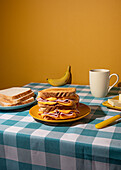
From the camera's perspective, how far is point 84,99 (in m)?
1.26

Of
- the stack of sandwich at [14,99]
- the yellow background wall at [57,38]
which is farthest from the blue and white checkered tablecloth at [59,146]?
the yellow background wall at [57,38]

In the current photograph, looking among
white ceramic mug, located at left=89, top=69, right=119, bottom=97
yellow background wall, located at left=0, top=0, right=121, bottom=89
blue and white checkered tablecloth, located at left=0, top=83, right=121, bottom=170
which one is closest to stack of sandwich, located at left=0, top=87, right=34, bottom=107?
blue and white checkered tablecloth, located at left=0, top=83, right=121, bottom=170

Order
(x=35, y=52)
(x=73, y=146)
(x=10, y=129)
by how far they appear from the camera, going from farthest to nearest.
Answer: (x=35, y=52) < (x=10, y=129) < (x=73, y=146)

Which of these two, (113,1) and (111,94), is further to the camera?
(113,1)

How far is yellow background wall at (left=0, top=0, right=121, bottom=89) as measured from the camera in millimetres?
1979

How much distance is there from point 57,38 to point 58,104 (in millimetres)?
1410

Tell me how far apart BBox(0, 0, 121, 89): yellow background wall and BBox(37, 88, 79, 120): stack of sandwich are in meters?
1.25

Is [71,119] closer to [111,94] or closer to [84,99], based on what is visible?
[84,99]

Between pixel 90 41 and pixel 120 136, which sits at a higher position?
pixel 90 41

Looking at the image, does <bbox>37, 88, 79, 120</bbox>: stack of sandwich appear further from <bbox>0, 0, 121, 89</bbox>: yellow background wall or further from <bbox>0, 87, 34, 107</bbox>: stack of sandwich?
<bbox>0, 0, 121, 89</bbox>: yellow background wall

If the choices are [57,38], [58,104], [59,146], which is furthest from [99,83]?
[57,38]

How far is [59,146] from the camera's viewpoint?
0.74 m

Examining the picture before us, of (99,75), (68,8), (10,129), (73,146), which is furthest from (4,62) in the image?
(73,146)

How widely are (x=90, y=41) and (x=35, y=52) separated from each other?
0.62m
